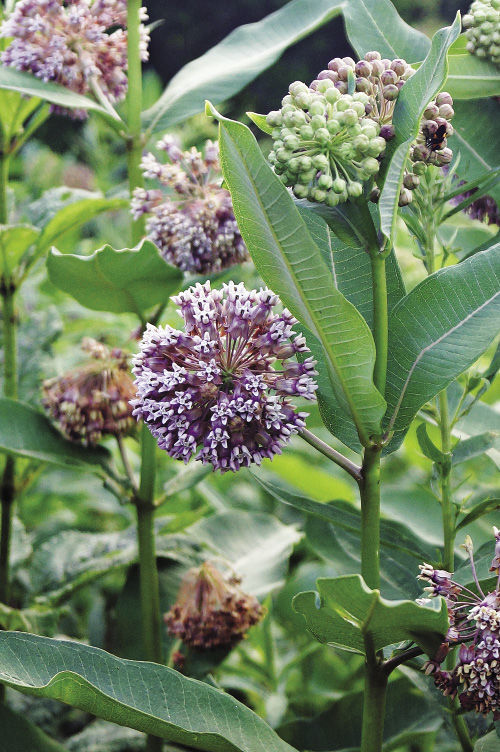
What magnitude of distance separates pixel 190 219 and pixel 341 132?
424 mm

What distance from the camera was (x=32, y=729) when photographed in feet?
3.55

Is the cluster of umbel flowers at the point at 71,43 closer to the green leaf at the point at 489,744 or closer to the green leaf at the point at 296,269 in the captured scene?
the green leaf at the point at 296,269

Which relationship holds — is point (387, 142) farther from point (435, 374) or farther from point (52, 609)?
point (52, 609)

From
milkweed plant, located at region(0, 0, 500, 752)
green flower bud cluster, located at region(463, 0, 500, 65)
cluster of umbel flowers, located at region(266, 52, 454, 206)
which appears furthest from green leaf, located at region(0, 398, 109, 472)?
green flower bud cluster, located at region(463, 0, 500, 65)

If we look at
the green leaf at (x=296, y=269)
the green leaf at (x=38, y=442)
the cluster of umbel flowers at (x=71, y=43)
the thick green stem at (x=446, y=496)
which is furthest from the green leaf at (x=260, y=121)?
the green leaf at (x=38, y=442)

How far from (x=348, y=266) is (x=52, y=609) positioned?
0.75 m

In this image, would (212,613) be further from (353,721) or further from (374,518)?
(374,518)

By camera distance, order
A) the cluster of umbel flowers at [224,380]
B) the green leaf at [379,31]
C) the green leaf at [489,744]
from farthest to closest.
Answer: the green leaf at [379,31] < the green leaf at [489,744] < the cluster of umbel flowers at [224,380]

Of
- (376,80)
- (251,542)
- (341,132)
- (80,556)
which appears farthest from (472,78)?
(80,556)

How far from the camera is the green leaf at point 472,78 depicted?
942 mm

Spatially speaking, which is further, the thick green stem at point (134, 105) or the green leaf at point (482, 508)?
the thick green stem at point (134, 105)

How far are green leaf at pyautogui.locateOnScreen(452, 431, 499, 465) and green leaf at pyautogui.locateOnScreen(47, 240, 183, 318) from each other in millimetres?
430

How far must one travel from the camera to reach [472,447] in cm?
96

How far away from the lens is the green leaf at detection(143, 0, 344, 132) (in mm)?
1196
